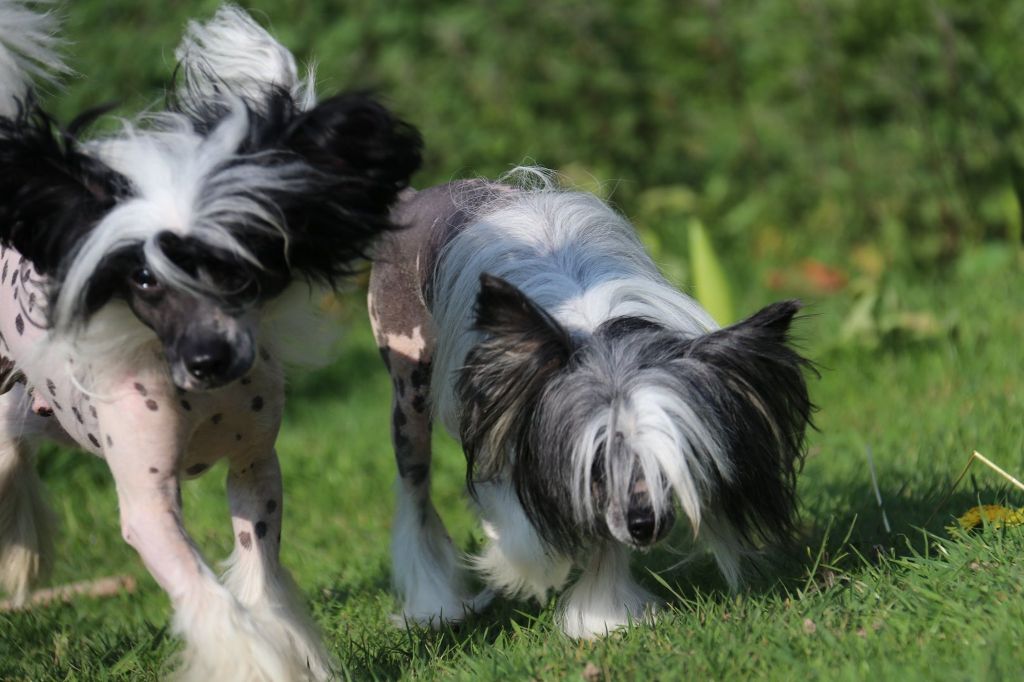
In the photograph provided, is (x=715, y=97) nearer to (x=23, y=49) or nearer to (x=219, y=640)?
(x=23, y=49)

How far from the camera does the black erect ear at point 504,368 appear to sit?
366cm

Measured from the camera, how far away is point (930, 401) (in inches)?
233

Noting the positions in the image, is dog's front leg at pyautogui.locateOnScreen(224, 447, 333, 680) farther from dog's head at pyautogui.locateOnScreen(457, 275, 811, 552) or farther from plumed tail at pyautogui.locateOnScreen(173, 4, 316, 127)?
plumed tail at pyautogui.locateOnScreen(173, 4, 316, 127)

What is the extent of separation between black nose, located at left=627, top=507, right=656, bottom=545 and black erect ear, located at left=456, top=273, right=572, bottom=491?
41 centimetres

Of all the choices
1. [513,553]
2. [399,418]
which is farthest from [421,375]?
[513,553]

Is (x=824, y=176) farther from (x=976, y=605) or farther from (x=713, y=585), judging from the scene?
(x=976, y=605)

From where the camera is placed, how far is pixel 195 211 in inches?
123

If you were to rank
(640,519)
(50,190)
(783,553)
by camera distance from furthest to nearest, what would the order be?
(783,553) → (640,519) → (50,190)

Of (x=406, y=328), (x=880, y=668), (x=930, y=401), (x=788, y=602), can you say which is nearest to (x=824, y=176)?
(x=930, y=401)

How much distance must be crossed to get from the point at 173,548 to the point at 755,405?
60.0 inches

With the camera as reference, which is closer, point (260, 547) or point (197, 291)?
point (197, 291)

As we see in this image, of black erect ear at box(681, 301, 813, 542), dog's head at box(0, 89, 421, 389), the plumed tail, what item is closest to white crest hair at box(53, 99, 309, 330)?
dog's head at box(0, 89, 421, 389)

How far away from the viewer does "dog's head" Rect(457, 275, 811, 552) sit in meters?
3.49

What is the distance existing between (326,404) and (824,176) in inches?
135
